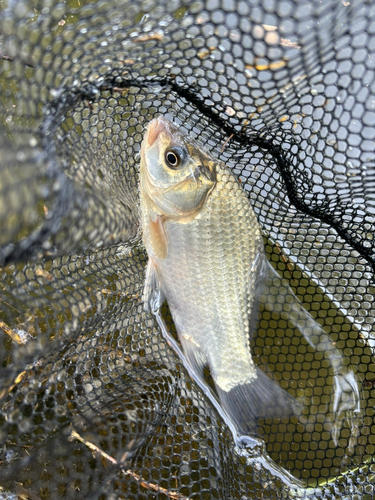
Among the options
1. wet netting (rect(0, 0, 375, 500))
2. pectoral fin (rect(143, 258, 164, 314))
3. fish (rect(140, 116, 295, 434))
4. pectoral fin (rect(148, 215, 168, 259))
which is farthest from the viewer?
pectoral fin (rect(143, 258, 164, 314))

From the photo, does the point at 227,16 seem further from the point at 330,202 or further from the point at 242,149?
the point at 330,202

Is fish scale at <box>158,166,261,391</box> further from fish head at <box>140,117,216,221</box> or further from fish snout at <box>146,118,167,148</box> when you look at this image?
fish snout at <box>146,118,167,148</box>

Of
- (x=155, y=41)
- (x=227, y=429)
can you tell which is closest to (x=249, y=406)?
(x=227, y=429)

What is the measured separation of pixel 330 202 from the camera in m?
2.14

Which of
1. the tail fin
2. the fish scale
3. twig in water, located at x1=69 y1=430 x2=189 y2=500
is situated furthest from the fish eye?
twig in water, located at x1=69 y1=430 x2=189 y2=500

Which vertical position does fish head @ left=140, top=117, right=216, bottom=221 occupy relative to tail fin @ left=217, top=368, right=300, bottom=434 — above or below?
above

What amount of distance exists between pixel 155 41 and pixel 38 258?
4.19 ft

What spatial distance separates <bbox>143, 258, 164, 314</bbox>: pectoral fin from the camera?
7.01ft

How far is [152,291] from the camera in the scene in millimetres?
2195

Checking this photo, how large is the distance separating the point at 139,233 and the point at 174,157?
0.61 m

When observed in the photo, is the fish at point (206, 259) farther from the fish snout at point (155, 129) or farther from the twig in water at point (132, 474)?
the twig in water at point (132, 474)

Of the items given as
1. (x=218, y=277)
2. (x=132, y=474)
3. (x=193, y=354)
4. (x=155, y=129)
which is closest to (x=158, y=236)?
(x=218, y=277)

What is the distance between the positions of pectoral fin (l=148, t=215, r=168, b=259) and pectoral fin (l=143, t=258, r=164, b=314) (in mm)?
121

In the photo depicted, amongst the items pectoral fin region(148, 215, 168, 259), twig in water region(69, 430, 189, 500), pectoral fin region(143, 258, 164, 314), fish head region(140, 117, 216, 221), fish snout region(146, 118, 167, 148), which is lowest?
twig in water region(69, 430, 189, 500)
